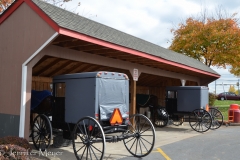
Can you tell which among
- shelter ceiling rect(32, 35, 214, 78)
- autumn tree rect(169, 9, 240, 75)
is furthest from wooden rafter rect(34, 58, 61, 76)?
autumn tree rect(169, 9, 240, 75)

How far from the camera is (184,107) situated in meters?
14.8

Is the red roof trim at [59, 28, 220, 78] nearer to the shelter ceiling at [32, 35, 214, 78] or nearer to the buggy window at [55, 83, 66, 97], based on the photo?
the shelter ceiling at [32, 35, 214, 78]

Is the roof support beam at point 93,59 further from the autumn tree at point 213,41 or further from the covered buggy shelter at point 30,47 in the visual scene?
the autumn tree at point 213,41

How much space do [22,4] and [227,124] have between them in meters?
13.1

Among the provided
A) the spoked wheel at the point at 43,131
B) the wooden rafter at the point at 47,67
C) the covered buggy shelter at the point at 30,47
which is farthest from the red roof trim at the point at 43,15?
the wooden rafter at the point at 47,67

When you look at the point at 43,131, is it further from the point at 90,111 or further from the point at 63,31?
the point at 63,31

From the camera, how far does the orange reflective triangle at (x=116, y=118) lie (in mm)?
7363

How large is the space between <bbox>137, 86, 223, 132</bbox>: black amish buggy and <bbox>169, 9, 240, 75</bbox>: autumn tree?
14.8m

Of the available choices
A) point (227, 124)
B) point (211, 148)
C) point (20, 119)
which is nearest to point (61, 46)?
point (20, 119)

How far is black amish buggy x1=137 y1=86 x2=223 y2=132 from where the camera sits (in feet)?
46.1

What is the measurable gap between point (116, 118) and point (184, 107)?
321 inches

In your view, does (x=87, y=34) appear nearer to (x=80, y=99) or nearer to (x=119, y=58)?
(x=80, y=99)

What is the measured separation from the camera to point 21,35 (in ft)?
28.7

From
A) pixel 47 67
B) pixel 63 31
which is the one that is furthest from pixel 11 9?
pixel 47 67
